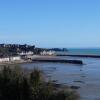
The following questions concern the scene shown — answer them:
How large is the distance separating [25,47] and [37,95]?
14153 cm

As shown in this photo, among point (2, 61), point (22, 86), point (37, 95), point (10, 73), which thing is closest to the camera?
point (37, 95)

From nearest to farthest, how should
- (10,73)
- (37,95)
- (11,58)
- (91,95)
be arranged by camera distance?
(37,95)
(10,73)
(91,95)
(11,58)

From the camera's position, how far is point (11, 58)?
4707 inches

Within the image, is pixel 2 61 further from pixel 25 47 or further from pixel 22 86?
pixel 22 86

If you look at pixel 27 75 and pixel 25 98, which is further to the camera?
pixel 27 75

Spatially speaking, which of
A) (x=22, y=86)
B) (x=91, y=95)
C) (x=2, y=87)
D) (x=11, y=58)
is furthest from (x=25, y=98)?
(x=11, y=58)

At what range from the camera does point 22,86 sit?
26.9 meters

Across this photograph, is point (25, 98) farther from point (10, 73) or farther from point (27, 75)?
point (10, 73)

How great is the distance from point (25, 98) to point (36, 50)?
149 m

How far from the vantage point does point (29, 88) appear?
1034 inches

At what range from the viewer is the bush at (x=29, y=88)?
24058 millimetres

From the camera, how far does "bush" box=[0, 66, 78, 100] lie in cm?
2406

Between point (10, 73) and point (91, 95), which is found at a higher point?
point (10, 73)

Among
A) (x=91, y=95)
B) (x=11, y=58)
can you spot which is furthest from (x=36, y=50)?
(x=91, y=95)
